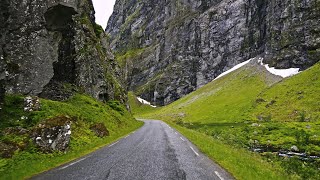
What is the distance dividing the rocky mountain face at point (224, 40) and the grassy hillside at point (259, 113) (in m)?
15.1

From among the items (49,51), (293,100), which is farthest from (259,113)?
(49,51)

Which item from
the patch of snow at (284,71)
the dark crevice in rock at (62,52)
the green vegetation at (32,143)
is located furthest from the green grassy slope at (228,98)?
the green vegetation at (32,143)

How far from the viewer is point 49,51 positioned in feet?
101

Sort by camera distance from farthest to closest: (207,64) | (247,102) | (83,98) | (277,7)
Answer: (207,64) < (277,7) < (247,102) < (83,98)

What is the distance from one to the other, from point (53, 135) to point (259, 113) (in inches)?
3019

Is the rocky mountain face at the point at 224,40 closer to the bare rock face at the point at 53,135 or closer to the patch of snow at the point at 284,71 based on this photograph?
the patch of snow at the point at 284,71

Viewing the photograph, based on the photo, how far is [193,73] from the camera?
16938 cm

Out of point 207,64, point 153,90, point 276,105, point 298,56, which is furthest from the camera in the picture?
point 153,90

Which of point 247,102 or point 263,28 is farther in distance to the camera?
point 263,28

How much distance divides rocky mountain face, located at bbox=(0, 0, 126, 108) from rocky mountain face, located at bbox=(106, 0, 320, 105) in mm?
92941

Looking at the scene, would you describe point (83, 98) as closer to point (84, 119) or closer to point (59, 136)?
point (84, 119)

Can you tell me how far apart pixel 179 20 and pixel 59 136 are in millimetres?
179937

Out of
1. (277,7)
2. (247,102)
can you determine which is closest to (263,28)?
(277,7)

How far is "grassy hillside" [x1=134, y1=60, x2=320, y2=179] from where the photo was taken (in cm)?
3808
